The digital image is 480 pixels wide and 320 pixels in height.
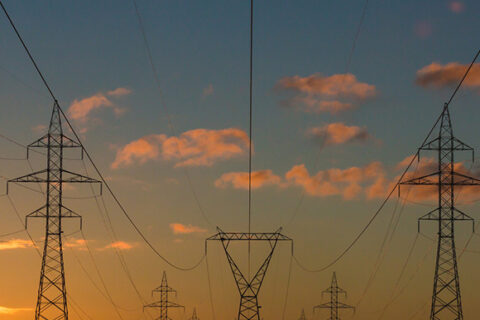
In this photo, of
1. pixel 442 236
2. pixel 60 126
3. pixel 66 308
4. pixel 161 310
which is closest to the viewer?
pixel 66 308

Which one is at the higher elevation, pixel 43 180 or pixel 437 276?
pixel 43 180

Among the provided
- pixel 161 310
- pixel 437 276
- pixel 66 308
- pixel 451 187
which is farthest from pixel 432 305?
pixel 161 310

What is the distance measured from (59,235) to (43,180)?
13.3ft

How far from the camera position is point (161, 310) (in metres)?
116

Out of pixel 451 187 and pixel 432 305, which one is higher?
pixel 451 187

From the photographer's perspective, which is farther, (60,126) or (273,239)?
(273,239)

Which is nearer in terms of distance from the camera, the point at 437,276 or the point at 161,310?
the point at 437,276

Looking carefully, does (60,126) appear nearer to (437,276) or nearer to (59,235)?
(59,235)

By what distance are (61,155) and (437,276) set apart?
29.3m

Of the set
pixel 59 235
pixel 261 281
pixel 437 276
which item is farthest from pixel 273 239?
pixel 59 235

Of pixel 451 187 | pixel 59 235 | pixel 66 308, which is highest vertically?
pixel 451 187

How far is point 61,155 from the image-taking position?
6431 centimetres

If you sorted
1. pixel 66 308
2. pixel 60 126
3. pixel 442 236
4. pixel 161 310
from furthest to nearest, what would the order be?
1. pixel 161 310
2. pixel 442 236
3. pixel 60 126
4. pixel 66 308

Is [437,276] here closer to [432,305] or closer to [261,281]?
[432,305]
